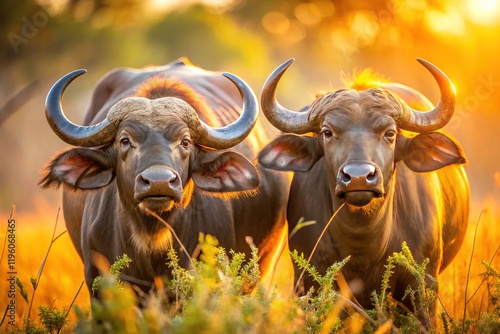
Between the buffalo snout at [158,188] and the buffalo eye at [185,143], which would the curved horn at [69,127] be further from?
the buffalo snout at [158,188]

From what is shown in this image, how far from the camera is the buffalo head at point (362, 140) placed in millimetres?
5988

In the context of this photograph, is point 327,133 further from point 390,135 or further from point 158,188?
point 158,188

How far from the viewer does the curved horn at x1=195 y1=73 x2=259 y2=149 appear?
21.4ft

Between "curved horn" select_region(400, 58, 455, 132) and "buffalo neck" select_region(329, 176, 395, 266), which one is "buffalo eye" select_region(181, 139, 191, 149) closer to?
"buffalo neck" select_region(329, 176, 395, 266)

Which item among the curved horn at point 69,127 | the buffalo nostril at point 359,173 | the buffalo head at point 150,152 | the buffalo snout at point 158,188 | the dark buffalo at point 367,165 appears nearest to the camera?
the buffalo snout at point 158,188

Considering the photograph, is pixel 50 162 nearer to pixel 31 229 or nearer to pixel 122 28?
pixel 31 229

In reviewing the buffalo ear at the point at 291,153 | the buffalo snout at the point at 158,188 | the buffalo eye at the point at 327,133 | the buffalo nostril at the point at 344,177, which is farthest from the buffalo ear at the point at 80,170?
the buffalo nostril at the point at 344,177

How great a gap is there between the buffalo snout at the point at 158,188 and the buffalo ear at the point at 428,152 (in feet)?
5.93

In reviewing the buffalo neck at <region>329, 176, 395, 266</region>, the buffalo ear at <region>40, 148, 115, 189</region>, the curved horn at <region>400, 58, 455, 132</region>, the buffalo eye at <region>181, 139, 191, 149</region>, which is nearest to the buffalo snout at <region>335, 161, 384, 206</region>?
the buffalo neck at <region>329, 176, 395, 266</region>

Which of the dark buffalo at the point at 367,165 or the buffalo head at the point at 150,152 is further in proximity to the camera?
the dark buffalo at the point at 367,165

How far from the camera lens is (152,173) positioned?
570 cm

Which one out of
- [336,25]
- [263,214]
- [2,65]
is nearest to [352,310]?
[263,214]

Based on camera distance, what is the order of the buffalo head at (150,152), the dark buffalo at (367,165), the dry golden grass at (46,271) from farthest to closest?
the dry golden grass at (46,271) < the dark buffalo at (367,165) < the buffalo head at (150,152)

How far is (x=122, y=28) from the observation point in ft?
98.7
